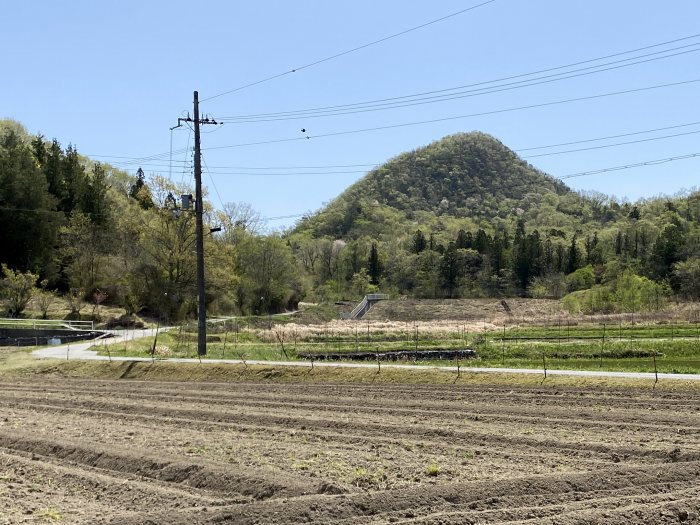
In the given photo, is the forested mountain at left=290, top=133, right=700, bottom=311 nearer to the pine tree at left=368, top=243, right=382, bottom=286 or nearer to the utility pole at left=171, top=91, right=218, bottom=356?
the pine tree at left=368, top=243, right=382, bottom=286

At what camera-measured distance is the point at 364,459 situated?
11758 mm

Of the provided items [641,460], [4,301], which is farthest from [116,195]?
[641,460]

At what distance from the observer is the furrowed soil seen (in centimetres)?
889

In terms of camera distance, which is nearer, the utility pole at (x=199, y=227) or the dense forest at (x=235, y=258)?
the utility pole at (x=199, y=227)

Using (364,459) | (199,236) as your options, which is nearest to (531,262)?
(199,236)

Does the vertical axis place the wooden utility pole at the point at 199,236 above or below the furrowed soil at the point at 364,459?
above

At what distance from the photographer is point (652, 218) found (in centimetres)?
14475

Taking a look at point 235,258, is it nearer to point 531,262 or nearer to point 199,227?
point 199,227

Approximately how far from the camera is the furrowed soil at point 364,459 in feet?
29.2

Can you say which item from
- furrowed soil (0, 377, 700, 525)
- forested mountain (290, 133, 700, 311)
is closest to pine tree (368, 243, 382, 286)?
forested mountain (290, 133, 700, 311)

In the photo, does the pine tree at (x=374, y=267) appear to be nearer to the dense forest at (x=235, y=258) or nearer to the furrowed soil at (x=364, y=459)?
the dense forest at (x=235, y=258)

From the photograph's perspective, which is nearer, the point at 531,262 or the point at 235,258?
the point at 235,258

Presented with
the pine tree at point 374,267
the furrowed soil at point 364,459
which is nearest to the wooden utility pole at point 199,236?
the furrowed soil at point 364,459

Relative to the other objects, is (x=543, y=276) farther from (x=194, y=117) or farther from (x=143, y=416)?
(x=143, y=416)
